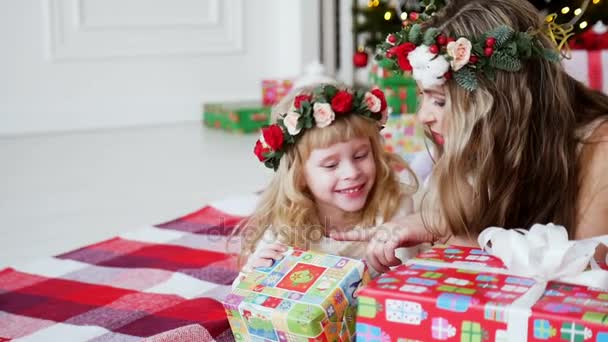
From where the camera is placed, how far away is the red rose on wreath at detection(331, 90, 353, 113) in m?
1.77

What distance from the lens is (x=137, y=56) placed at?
160 inches

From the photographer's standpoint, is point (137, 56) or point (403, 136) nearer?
point (403, 136)

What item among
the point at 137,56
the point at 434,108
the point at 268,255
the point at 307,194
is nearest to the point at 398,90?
the point at 137,56

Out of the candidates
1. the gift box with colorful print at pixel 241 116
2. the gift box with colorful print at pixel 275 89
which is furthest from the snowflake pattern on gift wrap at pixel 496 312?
the gift box with colorful print at pixel 275 89

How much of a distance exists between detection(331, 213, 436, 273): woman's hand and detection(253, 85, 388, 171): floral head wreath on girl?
24cm

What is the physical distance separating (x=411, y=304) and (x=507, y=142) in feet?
1.45

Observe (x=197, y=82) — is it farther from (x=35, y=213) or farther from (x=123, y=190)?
(x=35, y=213)

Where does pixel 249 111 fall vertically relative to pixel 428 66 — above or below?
below

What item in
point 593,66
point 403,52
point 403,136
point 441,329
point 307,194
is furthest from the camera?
point 403,136

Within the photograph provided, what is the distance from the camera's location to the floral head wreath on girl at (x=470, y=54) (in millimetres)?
1483

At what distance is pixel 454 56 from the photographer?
58.5 inches

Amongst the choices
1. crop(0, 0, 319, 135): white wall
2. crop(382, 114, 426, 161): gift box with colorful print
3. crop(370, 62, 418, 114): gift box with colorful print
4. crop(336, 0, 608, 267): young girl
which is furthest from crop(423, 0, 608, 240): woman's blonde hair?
crop(0, 0, 319, 135): white wall

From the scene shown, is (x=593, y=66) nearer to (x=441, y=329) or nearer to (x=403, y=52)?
(x=403, y=52)

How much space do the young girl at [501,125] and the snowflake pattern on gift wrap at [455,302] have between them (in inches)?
15.5
